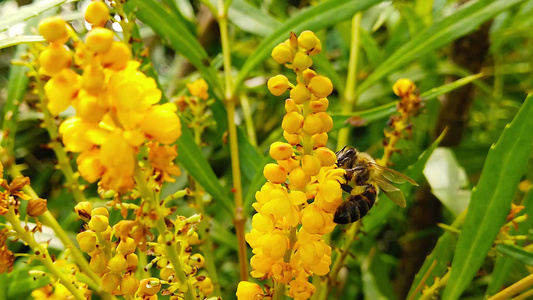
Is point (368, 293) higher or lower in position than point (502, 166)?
lower

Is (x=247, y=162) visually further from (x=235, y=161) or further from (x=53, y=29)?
(x=53, y=29)

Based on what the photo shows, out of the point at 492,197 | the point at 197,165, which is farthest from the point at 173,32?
the point at 492,197

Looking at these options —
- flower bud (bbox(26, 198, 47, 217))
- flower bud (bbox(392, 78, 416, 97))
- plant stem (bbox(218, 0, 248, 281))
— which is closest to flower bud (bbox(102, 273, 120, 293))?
flower bud (bbox(26, 198, 47, 217))

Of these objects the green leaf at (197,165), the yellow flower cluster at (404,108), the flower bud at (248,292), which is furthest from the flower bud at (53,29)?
the yellow flower cluster at (404,108)

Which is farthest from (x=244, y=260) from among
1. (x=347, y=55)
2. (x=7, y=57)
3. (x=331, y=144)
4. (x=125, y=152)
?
(x=7, y=57)

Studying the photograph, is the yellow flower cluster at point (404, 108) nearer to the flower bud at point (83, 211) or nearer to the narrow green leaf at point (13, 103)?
the flower bud at point (83, 211)

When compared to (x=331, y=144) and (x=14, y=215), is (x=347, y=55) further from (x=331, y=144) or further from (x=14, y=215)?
(x=14, y=215)
